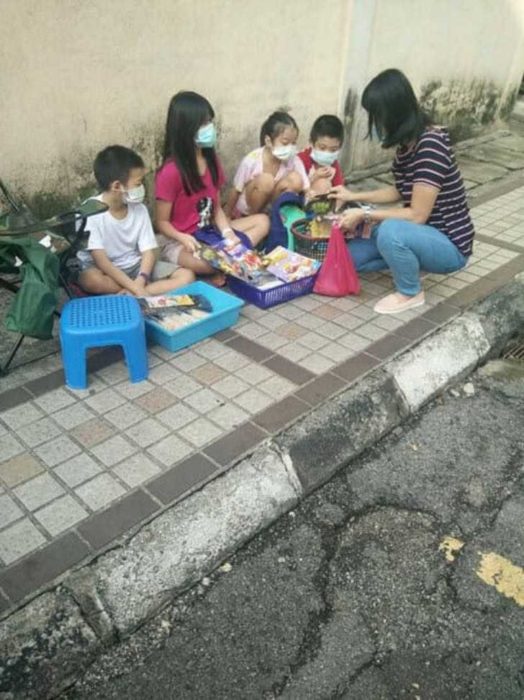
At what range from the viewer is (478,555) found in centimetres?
259

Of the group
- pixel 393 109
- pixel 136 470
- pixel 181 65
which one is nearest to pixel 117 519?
pixel 136 470

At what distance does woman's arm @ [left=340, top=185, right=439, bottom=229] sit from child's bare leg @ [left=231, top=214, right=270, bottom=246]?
2.57 ft

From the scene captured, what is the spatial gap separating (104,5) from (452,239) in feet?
9.16

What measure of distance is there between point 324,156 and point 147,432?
2.67 m

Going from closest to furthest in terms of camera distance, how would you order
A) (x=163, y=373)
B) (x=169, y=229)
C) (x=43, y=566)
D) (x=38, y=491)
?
(x=43, y=566), (x=38, y=491), (x=163, y=373), (x=169, y=229)

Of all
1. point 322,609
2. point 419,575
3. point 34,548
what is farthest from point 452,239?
point 34,548

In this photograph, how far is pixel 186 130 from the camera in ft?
12.7

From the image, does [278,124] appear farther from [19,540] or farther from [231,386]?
[19,540]

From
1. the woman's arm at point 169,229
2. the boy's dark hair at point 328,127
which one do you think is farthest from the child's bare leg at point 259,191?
the woman's arm at point 169,229

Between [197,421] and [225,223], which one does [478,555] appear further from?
[225,223]

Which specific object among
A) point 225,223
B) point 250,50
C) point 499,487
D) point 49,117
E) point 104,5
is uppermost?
point 104,5

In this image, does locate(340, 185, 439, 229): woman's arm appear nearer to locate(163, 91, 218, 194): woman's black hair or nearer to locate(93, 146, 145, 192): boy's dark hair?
locate(163, 91, 218, 194): woman's black hair

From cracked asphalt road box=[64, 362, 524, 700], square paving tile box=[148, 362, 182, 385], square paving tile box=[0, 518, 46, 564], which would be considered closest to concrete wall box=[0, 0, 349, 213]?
square paving tile box=[148, 362, 182, 385]

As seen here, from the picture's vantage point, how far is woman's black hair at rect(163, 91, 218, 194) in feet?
12.5
